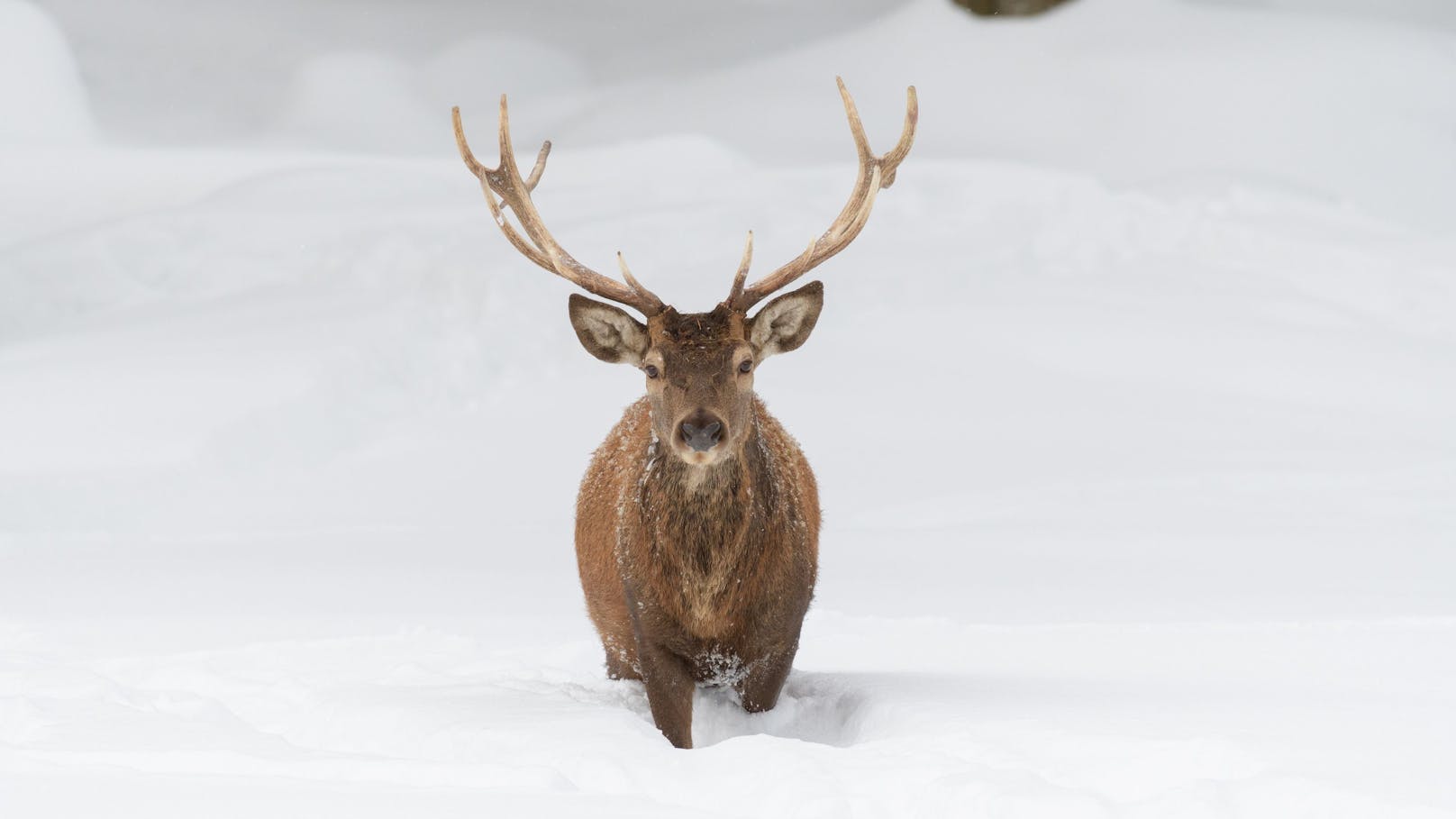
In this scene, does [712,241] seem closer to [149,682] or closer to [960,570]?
[960,570]

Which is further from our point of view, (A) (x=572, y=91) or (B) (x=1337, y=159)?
(A) (x=572, y=91)

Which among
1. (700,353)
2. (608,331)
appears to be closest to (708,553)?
(700,353)

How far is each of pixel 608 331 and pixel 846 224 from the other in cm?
112

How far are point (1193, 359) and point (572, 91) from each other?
1118 centimetres

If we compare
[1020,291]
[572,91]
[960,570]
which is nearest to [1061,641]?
[960,570]

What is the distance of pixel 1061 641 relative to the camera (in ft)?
25.8

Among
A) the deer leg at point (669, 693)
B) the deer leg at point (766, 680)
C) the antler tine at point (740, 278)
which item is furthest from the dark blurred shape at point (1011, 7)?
the deer leg at point (669, 693)

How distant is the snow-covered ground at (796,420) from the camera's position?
5.47 metres

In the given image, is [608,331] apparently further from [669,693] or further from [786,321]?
[669,693]

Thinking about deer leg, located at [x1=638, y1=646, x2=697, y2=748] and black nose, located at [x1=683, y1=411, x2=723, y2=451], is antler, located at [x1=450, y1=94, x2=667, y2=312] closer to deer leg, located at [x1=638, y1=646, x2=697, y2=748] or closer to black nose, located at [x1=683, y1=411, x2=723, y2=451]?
black nose, located at [x1=683, y1=411, x2=723, y2=451]

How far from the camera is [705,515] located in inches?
250

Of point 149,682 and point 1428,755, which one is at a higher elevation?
point 1428,755

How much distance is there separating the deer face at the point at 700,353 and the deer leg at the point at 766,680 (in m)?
0.78

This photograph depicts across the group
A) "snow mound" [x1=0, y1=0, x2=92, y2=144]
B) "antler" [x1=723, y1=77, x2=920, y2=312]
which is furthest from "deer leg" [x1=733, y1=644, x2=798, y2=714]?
"snow mound" [x1=0, y1=0, x2=92, y2=144]
